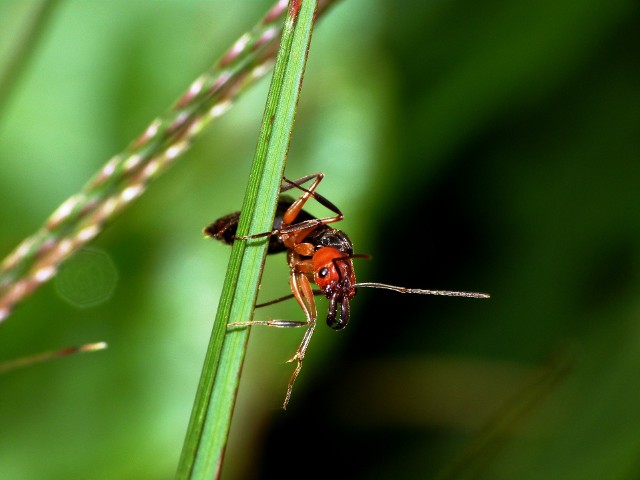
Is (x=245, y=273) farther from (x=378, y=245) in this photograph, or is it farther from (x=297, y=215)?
(x=378, y=245)

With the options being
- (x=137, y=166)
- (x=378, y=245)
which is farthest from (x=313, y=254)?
(x=137, y=166)

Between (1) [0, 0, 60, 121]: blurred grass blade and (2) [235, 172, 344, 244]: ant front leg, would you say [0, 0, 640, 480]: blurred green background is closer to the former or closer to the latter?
(1) [0, 0, 60, 121]: blurred grass blade

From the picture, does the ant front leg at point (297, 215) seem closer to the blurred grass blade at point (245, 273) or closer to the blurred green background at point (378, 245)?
the blurred green background at point (378, 245)

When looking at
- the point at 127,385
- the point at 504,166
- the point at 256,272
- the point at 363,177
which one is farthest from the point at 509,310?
the point at 256,272

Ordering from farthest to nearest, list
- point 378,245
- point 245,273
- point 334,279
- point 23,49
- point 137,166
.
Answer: point 378,245 < point 23,49 < point 334,279 < point 137,166 < point 245,273

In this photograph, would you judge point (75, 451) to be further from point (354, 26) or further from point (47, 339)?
point (354, 26)
